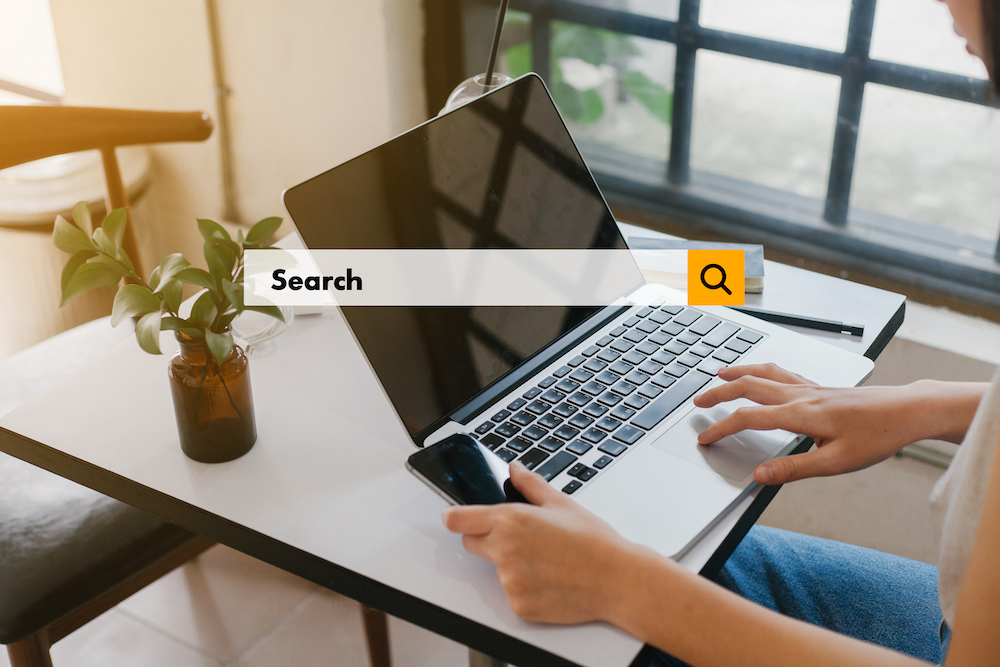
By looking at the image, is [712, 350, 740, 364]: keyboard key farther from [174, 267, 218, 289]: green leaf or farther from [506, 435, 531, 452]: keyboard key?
[174, 267, 218, 289]: green leaf

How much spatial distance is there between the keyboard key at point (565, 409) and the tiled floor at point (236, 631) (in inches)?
32.1

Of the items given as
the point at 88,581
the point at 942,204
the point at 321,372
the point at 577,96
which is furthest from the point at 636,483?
the point at 577,96

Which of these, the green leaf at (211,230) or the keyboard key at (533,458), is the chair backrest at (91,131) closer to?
the green leaf at (211,230)

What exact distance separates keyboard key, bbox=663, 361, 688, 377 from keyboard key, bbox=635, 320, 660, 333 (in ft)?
0.21

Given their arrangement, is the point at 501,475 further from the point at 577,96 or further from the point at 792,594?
the point at 577,96

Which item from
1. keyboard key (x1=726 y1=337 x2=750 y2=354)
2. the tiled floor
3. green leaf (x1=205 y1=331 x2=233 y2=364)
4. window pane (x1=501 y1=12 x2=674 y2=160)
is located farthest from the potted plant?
window pane (x1=501 y1=12 x2=674 y2=160)

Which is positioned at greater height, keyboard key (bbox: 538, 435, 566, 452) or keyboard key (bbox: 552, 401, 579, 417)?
keyboard key (bbox: 552, 401, 579, 417)

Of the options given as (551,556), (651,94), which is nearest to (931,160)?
(651,94)

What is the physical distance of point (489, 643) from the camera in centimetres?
68

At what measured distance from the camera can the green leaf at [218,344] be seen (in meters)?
0.75

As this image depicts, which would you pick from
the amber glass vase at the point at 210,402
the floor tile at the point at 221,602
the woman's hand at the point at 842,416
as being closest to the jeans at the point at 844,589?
the woman's hand at the point at 842,416

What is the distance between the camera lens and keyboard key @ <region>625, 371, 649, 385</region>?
0.92 meters

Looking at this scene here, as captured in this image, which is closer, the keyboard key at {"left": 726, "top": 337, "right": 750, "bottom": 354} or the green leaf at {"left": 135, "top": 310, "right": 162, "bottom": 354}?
the green leaf at {"left": 135, "top": 310, "right": 162, "bottom": 354}

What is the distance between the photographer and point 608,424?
857 mm
